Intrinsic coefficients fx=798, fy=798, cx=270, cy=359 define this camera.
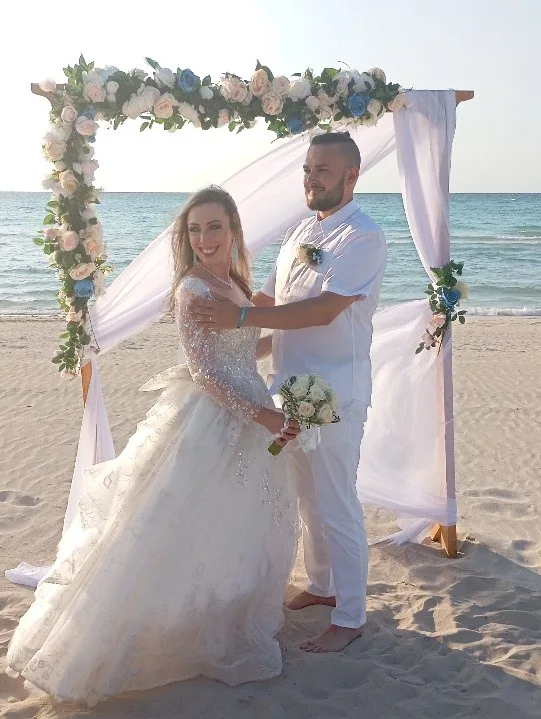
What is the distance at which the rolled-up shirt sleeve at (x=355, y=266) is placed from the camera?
3.83m

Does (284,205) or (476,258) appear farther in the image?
(476,258)

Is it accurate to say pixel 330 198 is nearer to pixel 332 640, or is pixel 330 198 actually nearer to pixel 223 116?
pixel 223 116

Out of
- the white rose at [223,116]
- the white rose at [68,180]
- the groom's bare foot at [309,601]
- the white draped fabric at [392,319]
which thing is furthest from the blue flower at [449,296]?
the white rose at [68,180]

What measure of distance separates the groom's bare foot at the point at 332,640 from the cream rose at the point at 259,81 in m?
2.96

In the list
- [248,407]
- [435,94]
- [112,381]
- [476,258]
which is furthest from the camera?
[476,258]

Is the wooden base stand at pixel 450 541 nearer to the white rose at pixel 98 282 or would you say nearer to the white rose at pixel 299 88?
the white rose at pixel 98 282

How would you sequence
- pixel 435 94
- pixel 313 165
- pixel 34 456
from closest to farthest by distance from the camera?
pixel 313 165 < pixel 435 94 < pixel 34 456

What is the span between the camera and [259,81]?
448 centimetres

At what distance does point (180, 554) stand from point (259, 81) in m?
2.62

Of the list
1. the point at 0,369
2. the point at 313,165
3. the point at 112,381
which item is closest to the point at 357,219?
the point at 313,165

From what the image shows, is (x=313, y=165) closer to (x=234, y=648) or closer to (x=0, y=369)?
(x=234, y=648)

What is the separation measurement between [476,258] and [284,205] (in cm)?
2353

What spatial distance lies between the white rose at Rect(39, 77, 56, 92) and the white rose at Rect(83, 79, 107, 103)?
17 cm

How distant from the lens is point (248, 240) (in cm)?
524
